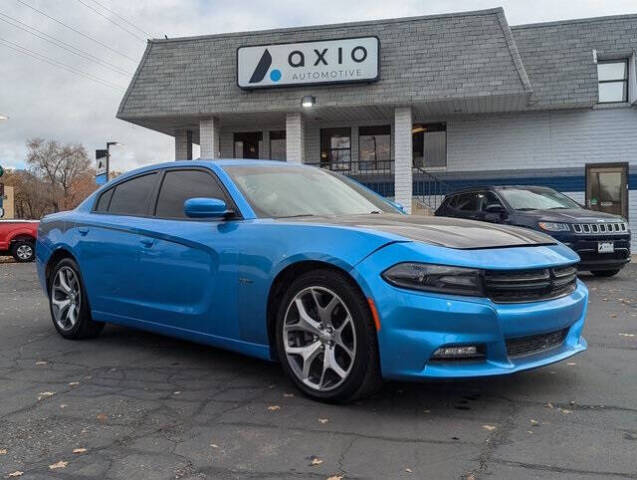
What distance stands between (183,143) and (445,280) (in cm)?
1746

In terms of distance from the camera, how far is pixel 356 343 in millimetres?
3396

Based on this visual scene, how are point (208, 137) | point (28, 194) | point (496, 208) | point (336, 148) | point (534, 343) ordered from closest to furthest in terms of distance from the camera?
point (534, 343)
point (496, 208)
point (208, 137)
point (336, 148)
point (28, 194)

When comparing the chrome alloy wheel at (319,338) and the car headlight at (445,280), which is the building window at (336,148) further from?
the car headlight at (445,280)

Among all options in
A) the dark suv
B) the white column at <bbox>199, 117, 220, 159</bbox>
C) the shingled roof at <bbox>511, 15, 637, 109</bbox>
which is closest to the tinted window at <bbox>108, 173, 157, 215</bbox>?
the dark suv

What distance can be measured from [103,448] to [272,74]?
47.1 feet

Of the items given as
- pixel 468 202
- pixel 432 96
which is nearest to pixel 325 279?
pixel 468 202

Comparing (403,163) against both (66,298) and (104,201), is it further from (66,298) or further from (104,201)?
(66,298)

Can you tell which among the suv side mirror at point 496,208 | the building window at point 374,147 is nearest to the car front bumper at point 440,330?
the suv side mirror at point 496,208

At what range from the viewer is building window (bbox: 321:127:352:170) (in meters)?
18.8

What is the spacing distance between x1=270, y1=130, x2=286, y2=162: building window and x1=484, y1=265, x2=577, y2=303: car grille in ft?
53.2

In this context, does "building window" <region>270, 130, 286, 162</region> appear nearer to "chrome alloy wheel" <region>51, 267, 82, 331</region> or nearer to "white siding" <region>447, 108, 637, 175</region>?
"white siding" <region>447, 108, 637, 175</region>

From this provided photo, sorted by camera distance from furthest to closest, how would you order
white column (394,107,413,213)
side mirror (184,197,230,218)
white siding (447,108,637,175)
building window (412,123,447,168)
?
building window (412,123,447,168) < white siding (447,108,637,175) < white column (394,107,413,213) < side mirror (184,197,230,218)

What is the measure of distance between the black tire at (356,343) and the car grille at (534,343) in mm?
739

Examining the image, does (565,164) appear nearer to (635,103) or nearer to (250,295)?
(635,103)
